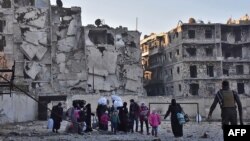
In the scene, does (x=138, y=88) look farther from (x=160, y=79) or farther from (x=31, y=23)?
(x=31, y=23)

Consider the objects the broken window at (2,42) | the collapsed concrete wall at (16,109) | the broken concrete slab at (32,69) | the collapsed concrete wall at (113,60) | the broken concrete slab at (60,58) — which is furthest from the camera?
the collapsed concrete wall at (113,60)

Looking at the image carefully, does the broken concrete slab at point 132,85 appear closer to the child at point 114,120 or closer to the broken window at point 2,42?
the broken window at point 2,42

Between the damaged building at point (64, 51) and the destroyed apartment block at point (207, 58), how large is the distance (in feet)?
19.9

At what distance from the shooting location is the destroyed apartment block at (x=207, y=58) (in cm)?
6381

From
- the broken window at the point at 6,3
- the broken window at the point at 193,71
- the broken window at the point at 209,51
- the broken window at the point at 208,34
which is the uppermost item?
the broken window at the point at 6,3

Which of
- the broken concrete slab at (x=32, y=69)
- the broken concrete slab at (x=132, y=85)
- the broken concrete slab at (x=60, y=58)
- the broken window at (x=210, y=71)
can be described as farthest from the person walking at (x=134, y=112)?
the broken window at (x=210, y=71)

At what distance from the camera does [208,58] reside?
64625mm

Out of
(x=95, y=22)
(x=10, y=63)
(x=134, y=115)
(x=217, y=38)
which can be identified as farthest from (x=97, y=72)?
(x=134, y=115)

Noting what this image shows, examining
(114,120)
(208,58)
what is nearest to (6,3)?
(208,58)

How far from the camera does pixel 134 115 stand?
2161cm

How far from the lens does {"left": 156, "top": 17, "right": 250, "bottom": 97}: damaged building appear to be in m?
63.8

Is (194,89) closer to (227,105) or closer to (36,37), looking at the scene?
(36,37)

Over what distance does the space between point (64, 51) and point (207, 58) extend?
72.4 ft

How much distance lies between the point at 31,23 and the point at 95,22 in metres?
10.2
